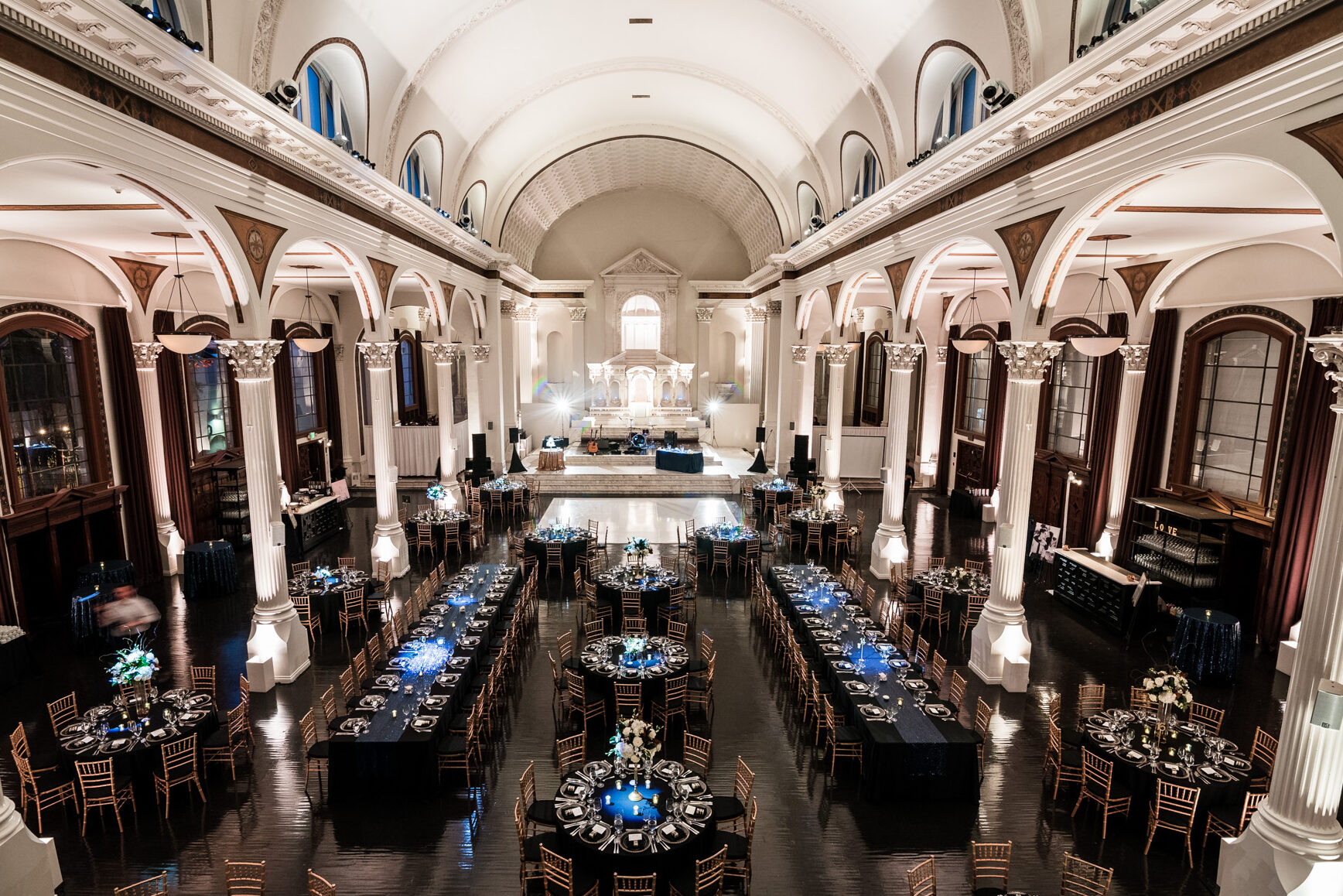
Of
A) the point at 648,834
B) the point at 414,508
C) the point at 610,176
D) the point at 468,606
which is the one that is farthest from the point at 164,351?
the point at 610,176

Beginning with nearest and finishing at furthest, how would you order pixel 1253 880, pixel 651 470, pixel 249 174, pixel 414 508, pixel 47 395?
pixel 1253 880, pixel 249 174, pixel 47 395, pixel 414 508, pixel 651 470

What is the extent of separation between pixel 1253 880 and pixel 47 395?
18365 millimetres

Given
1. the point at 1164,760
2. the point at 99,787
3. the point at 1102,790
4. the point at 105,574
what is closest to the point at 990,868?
the point at 1102,790

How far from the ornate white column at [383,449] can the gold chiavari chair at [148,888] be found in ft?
27.8

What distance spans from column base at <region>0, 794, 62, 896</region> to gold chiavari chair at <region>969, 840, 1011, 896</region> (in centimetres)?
811

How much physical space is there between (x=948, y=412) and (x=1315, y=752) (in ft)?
60.6

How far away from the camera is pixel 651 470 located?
950 inches

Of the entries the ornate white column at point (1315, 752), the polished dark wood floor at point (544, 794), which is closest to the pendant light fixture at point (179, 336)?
the polished dark wood floor at point (544, 794)

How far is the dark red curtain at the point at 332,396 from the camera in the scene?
22453 mm

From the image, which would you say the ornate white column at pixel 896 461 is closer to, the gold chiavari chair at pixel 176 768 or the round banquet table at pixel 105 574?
the gold chiavari chair at pixel 176 768

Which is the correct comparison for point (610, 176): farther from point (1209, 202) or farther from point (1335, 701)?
point (1335, 701)

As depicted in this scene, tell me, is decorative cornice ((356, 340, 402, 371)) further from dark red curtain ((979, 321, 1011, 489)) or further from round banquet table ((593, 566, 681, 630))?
dark red curtain ((979, 321, 1011, 489))

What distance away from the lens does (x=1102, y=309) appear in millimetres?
15656

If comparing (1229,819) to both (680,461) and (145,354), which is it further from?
(145,354)
